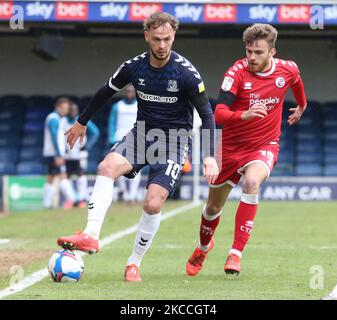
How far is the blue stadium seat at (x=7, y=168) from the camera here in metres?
21.2

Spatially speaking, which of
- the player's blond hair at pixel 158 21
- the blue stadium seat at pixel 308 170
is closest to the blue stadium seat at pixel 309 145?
the blue stadium seat at pixel 308 170

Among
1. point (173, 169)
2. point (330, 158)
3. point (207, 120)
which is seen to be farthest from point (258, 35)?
point (330, 158)

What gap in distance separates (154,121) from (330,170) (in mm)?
13650

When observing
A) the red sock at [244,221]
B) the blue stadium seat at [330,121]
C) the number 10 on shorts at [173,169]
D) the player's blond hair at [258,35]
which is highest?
the player's blond hair at [258,35]

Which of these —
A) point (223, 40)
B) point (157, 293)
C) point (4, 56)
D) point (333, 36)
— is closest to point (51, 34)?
point (4, 56)

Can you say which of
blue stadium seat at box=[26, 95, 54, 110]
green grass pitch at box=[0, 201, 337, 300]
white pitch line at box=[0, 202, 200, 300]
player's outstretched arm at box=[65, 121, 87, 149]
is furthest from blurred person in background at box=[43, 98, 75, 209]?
player's outstretched arm at box=[65, 121, 87, 149]

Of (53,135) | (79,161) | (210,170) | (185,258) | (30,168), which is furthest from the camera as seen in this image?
(30,168)

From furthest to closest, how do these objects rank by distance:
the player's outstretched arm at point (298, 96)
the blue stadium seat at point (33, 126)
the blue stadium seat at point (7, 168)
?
the blue stadium seat at point (33, 126), the blue stadium seat at point (7, 168), the player's outstretched arm at point (298, 96)

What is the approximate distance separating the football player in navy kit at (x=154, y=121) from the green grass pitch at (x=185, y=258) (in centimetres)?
60

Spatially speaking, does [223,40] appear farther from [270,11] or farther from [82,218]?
[82,218]

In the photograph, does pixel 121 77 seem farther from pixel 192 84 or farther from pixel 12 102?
Result: pixel 12 102

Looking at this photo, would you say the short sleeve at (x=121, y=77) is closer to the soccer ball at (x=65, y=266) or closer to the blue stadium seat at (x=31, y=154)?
the soccer ball at (x=65, y=266)

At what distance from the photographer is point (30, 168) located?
2147 centimetres

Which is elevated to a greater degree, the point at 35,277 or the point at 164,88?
the point at 164,88
